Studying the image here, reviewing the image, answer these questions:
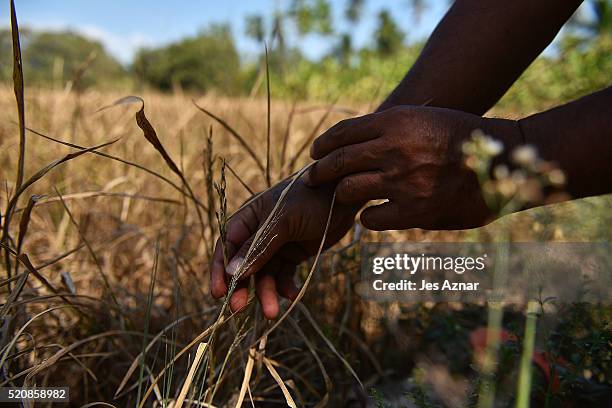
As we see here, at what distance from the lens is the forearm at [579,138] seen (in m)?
0.68

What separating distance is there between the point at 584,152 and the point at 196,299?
2.82 ft

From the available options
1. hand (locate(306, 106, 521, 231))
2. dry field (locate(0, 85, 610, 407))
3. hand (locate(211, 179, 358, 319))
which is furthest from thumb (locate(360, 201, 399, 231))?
dry field (locate(0, 85, 610, 407))

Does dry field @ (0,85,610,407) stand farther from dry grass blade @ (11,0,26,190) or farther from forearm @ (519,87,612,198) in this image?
forearm @ (519,87,612,198)

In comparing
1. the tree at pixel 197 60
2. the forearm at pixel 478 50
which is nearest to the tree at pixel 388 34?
the forearm at pixel 478 50

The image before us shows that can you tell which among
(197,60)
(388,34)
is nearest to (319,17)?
(197,60)

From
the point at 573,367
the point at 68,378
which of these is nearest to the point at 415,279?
the point at 573,367

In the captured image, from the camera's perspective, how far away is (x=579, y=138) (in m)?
0.69

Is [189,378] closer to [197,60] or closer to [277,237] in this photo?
[277,237]

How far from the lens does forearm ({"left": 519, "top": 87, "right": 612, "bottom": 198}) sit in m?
0.68

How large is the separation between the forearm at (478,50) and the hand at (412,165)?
0.28 m

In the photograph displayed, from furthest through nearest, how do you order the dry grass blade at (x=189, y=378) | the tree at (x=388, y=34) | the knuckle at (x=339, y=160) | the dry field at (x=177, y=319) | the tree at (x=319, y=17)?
the tree at (x=319, y=17) → the tree at (x=388, y=34) → the dry field at (x=177, y=319) → the knuckle at (x=339, y=160) → the dry grass blade at (x=189, y=378)

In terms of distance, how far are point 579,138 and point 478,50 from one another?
370mm

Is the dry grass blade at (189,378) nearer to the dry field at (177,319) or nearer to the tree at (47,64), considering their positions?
the dry field at (177,319)

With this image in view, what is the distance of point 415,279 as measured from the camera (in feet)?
4.41
